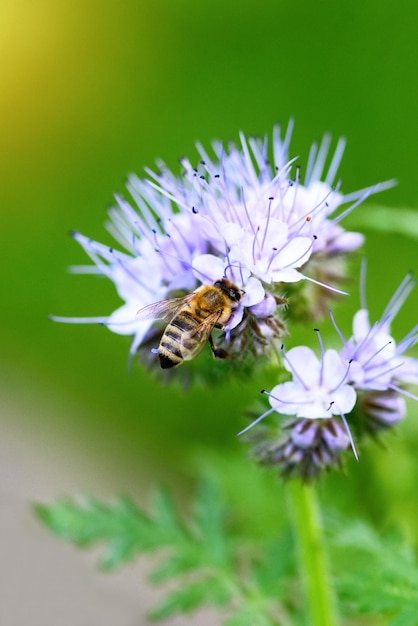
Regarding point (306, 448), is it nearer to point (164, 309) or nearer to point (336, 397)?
point (336, 397)

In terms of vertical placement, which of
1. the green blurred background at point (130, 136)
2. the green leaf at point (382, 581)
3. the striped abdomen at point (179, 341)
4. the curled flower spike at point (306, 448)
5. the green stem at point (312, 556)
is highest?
the green blurred background at point (130, 136)

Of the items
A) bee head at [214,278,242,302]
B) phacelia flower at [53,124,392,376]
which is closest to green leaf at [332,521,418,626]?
phacelia flower at [53,124,392,376]

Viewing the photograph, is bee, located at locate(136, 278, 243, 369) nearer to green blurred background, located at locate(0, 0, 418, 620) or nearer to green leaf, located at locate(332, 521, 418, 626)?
green leaf, located at locate(332, 521, 418, 626)

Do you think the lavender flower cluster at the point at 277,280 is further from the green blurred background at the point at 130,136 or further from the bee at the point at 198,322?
the green blurred background at the point at 130,136

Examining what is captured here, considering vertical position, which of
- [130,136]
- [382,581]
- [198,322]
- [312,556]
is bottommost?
[382,581]

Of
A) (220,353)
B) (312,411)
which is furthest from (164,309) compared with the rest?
(312,411)

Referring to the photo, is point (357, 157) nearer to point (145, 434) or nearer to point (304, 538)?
point (145, 434)

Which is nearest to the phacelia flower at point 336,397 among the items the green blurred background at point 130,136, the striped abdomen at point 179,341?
the striped abdomen at point 179,341
